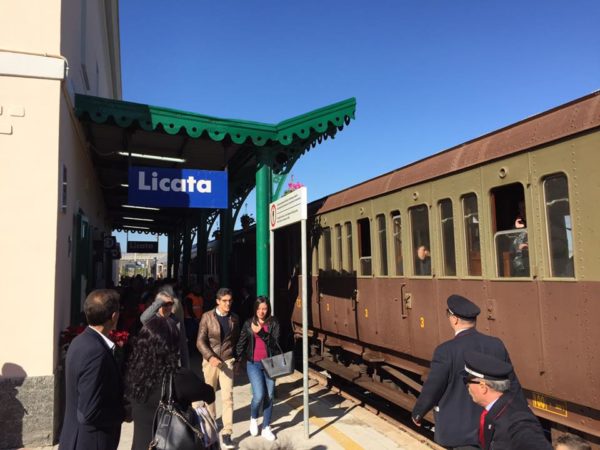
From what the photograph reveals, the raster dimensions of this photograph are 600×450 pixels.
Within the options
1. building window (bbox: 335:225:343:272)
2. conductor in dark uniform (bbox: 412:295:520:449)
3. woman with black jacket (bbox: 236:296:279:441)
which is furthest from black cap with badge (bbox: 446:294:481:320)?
building window (bbox: 335:225:343:272)

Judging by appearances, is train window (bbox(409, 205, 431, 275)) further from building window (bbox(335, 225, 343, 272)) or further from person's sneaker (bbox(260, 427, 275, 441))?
person's sneaker (bbox(260, 427, 275, 441))

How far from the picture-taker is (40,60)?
18.2ft

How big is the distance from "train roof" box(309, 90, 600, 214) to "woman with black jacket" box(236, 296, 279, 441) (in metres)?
2.36

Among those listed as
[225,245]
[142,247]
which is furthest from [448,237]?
[142,247]

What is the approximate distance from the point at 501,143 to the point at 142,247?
2968 centimetres

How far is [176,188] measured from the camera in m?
7.61

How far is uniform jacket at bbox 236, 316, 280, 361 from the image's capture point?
18.6 feet

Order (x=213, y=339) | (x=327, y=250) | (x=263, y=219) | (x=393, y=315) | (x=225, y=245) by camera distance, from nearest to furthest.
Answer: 1. (x=213, y=339)
2. (x=393, y=315)
3. (x=263, y=219)
4. (x=327, y=250)
5. (x=225, y=245)

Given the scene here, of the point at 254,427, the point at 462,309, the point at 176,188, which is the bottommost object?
the point at 254,427

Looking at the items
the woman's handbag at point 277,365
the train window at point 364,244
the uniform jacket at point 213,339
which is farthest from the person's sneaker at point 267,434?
the train window at point 364,244

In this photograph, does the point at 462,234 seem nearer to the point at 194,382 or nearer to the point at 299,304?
the point at 194,382

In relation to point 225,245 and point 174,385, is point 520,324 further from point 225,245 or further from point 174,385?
point 225,245

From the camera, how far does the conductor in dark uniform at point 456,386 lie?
3.04 m

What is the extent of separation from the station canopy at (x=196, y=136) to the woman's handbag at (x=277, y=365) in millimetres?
3460
